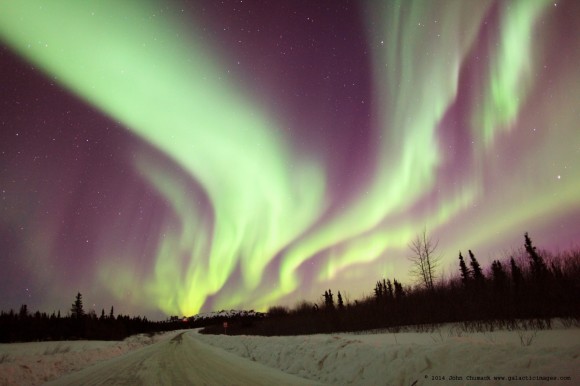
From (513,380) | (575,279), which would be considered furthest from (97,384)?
(575,279)

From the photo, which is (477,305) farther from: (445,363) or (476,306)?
(445,363)

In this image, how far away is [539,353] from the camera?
19.2 feet

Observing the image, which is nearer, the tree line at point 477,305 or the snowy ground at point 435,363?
the snowy ground at point 435,363

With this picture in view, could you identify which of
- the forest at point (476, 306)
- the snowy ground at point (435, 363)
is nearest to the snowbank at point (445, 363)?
the snowy ground at point (435, 363)

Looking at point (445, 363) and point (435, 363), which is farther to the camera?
point (435, 363)

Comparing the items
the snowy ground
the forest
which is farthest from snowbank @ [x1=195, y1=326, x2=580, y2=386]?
the forest

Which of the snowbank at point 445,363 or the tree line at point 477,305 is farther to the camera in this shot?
the tree line at point 477,305

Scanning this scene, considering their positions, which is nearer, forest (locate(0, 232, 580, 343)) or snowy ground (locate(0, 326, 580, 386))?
snowy ground (locate(0, 326, 580, 386))

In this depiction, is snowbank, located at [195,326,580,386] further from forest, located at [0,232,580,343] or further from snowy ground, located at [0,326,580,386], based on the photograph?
forest, located at [0,232,580,343]

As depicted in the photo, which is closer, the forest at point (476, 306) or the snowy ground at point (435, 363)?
the snowy ground at point (435, 363)

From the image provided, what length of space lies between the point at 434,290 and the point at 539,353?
24706 mm

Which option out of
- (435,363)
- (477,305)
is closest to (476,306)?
(477,305)

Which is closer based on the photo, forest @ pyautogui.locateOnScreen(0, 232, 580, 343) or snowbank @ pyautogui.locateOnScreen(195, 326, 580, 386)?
snowbank @ pyautogui.locateOnScreen(195, 326, 580, 386)

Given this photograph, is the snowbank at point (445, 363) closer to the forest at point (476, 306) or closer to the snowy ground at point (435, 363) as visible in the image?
the snowy ground at point (435, 363)
